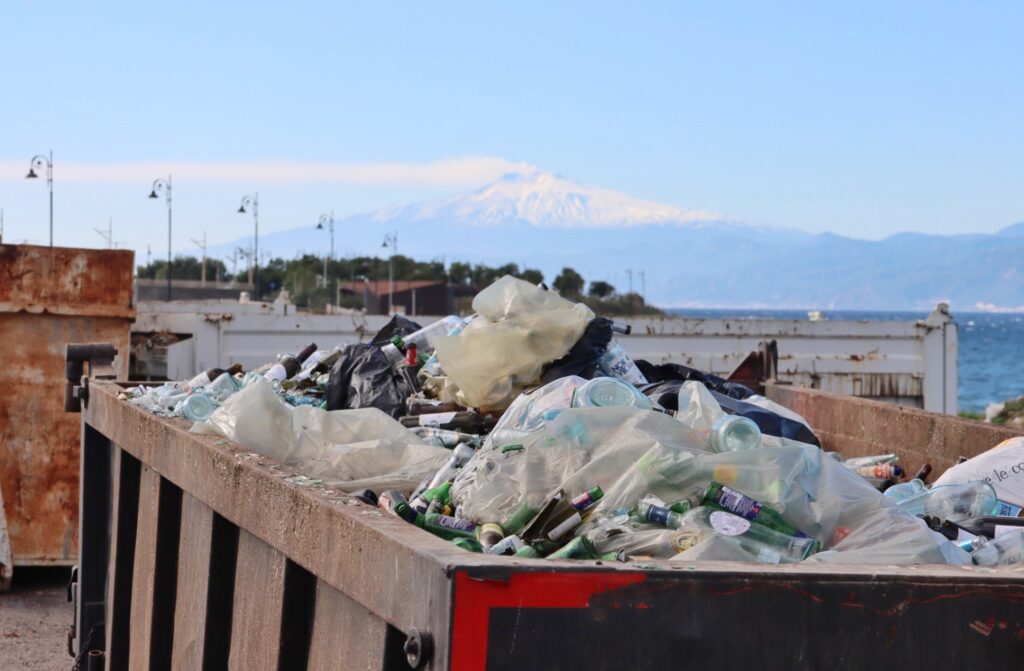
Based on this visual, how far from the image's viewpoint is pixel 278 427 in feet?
11.8

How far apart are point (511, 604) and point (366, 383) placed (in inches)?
109

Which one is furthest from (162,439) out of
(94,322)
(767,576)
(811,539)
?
A: (94,322)

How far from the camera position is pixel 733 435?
2.88 m

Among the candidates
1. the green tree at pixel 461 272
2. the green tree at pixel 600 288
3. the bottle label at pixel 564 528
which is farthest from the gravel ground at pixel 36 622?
the green tree at pixel 600 288

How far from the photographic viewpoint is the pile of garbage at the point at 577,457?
8.00 feet

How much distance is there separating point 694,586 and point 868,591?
271mm

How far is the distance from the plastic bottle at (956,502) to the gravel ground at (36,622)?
473 cm

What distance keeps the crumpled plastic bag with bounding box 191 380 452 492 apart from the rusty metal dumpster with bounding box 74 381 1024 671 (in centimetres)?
24

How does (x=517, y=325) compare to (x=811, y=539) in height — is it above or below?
above

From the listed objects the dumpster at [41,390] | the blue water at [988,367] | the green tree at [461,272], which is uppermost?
the green tree at [461,272]

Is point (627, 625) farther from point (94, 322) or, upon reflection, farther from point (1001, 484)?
point (94, 322)

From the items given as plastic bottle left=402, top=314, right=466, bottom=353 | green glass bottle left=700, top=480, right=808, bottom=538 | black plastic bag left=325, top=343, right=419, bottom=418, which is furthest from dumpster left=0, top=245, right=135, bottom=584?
green glass bottle left=700, top=480, right=808, bottom=538

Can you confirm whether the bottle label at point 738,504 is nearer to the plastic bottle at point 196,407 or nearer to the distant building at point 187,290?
the plastic bottle at point 196,407

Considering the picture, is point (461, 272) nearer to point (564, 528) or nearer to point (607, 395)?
point (607, 395)
